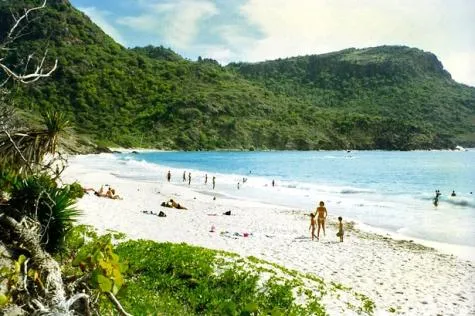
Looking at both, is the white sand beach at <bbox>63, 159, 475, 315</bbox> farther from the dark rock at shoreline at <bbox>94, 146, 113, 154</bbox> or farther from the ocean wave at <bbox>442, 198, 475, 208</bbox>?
the dark rock at shoreline at <bbox>94, 146, 113, 154</bbox>

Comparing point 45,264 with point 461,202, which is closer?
point 45,264

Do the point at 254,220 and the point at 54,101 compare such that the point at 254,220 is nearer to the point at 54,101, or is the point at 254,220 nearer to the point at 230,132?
the point at 54,101

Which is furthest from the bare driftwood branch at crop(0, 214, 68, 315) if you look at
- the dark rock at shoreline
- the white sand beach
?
the dark rock at shoreline

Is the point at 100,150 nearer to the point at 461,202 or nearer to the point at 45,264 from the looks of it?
the point at 461,202

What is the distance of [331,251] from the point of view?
772 inches

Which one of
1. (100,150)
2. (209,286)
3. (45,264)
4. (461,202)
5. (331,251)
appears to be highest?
(45,264)

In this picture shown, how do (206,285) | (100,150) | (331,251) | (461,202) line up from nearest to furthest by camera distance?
(206,285), (331,251), (461,202), (100,150)

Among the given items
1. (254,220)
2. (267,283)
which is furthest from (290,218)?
(267,283)

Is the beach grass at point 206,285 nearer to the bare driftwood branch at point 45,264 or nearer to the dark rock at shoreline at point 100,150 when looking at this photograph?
the bare driftwood branch at point 45,264

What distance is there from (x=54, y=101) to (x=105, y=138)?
769 inches

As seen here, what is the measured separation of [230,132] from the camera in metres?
176

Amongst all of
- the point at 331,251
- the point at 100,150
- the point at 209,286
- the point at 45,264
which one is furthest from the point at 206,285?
the point at 100,150

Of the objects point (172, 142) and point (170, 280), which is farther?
point (172, 142)

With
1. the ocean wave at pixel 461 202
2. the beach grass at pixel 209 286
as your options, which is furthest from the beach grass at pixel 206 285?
the ocean wave at pixel 461 202
